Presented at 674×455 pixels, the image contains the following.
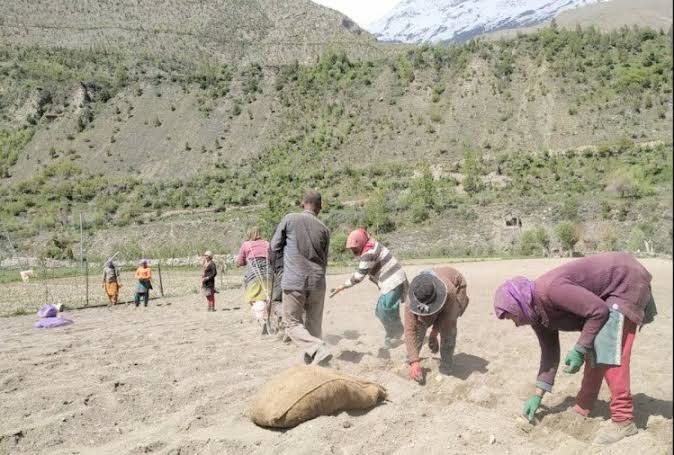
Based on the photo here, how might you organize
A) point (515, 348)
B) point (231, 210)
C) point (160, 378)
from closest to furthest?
point (160, 378), point (515, 348), point (231, 210)

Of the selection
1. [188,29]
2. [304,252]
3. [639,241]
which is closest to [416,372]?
[304,252]

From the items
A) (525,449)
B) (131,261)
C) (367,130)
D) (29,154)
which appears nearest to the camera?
(525,449)

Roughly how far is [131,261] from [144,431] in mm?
32191

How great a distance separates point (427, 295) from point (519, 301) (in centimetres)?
128

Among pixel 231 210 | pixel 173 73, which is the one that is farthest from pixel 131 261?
pixel 173 73

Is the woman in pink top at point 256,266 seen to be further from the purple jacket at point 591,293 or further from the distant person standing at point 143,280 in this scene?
the distant person standing at point 143,280

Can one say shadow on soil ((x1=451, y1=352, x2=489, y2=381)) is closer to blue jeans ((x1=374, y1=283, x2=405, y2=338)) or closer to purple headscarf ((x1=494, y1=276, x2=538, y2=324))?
blue jeans ((x1=374, y1=283, x2=405, y2=338))

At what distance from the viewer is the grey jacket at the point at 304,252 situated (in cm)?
625

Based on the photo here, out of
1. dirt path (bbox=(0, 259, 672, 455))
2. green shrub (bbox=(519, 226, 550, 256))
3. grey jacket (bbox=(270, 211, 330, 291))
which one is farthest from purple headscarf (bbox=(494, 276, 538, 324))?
green shrub (bbox=(519, 226, 550, 256))

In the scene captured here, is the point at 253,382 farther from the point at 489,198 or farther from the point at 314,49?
the point at 314,49

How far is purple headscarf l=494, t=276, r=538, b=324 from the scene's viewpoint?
413 centimetres

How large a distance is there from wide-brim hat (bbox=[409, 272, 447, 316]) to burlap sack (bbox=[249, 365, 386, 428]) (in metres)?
0.86

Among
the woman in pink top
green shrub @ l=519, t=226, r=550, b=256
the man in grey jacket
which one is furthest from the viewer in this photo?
green shrub @ l=519, t=226, r=550, b=256

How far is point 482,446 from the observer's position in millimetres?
4117
